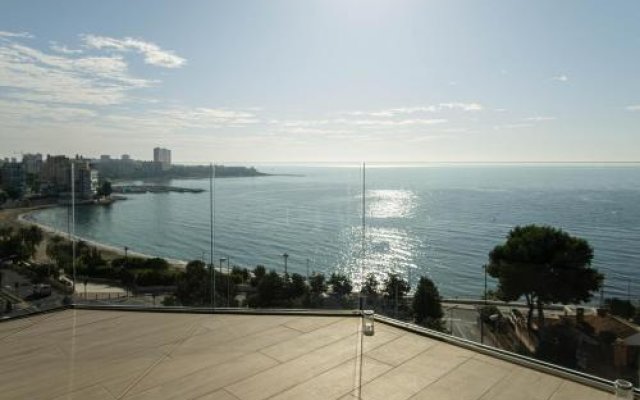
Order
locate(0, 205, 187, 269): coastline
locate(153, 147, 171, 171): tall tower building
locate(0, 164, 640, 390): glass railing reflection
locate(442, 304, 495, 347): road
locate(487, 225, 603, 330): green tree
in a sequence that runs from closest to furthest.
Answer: locate(0, 164, 640, 390): glass railing reflection < locate(487, 225, 603, 330): green tree < locate(442, 304, 495, 347): road < locate(153, 147, 171, 171): tall tower building < locate(0, 205, 187, 269): coastline

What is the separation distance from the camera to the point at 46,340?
131 inches

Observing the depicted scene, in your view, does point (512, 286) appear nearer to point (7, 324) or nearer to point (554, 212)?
point (7, 324)

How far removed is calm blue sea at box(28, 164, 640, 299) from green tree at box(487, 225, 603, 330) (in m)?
11.0

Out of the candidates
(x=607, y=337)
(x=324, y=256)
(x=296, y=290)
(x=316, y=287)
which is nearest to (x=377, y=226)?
(x=324, y=256)

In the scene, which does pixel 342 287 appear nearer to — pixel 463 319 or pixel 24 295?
pixel 463 319

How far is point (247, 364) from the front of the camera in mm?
2752

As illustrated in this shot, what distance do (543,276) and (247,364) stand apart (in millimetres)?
2794

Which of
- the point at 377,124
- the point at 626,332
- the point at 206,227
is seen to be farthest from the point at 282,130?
the point at 206,227

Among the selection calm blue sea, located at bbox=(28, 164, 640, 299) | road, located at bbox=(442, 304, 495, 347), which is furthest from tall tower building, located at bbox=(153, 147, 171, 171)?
road, located at bbox=(442, 304, 495, 347)

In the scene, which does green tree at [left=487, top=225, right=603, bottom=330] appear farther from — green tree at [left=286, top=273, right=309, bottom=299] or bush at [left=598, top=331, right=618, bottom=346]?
green tree at [left=286, top=273, right=309, bottom=299]

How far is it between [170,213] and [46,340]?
158 ft

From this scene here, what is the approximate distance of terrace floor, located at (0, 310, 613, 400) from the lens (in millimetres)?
2359

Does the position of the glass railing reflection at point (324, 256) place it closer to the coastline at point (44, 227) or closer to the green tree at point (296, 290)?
the green tree at point (296, 290)

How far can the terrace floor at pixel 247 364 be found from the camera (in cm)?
236
